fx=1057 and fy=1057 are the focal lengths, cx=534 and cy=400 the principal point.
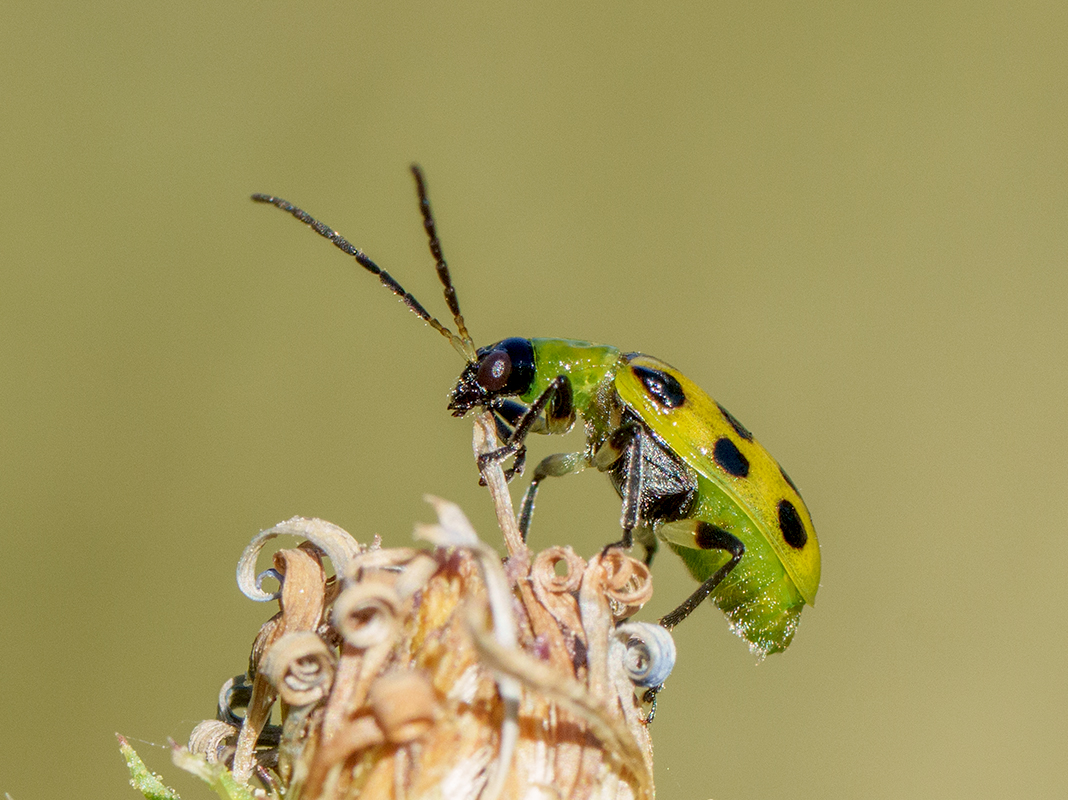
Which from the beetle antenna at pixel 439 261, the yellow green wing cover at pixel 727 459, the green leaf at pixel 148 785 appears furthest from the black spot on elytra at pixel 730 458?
the green leaf at pixel 148 785

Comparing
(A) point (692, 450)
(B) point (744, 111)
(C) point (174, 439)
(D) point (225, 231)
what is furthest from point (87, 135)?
(A) point (692, 450)

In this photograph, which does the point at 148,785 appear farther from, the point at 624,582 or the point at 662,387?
the point at 662,387

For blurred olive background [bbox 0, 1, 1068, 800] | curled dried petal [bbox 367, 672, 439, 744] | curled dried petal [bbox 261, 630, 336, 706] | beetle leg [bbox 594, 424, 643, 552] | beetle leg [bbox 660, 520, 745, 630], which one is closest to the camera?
curled dried petal [bbox 367, 672, 439, 744]

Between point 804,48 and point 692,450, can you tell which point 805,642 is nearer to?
point 692,450

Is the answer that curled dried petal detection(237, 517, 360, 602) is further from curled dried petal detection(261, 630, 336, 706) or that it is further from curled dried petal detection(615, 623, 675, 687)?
curled dried petal detection(615, 623, 675, 687)

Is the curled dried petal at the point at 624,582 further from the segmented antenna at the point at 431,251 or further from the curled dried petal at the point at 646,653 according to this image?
the segmented antenna at the point at 431,251

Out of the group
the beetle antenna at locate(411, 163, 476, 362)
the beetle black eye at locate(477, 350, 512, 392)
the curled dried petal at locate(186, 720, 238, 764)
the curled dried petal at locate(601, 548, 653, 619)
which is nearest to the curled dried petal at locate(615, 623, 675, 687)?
the curled dried petal at locate(601, 548, 653, 619)
